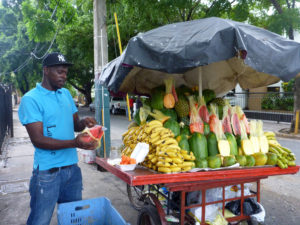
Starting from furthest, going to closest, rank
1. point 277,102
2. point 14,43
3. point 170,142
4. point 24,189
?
point 14,43 < point 277,102 < point 24,189 < point 170,142

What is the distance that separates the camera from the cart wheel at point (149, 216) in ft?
8.52

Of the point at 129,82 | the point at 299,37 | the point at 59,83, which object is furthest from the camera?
the point at 299,37

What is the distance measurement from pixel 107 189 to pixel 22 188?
1.73m

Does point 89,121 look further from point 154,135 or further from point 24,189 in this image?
point 24,189

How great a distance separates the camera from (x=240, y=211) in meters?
2.92

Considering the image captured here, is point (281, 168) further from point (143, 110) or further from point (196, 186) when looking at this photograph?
point (143, 110)

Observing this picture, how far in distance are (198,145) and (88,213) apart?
1413mm

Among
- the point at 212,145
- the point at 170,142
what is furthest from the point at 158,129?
the point at 212,145

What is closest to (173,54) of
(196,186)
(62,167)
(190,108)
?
(190,108)

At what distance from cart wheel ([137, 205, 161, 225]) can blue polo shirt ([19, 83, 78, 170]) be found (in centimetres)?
97

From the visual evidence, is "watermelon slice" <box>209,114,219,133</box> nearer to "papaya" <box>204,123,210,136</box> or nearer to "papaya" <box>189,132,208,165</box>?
"papaya" <box>204,123,210,136</box>

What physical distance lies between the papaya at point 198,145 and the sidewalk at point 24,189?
5.73ft

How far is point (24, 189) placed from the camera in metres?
4.95

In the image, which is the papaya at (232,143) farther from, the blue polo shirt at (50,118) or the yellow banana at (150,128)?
the blue polo shirt at (50,118)
